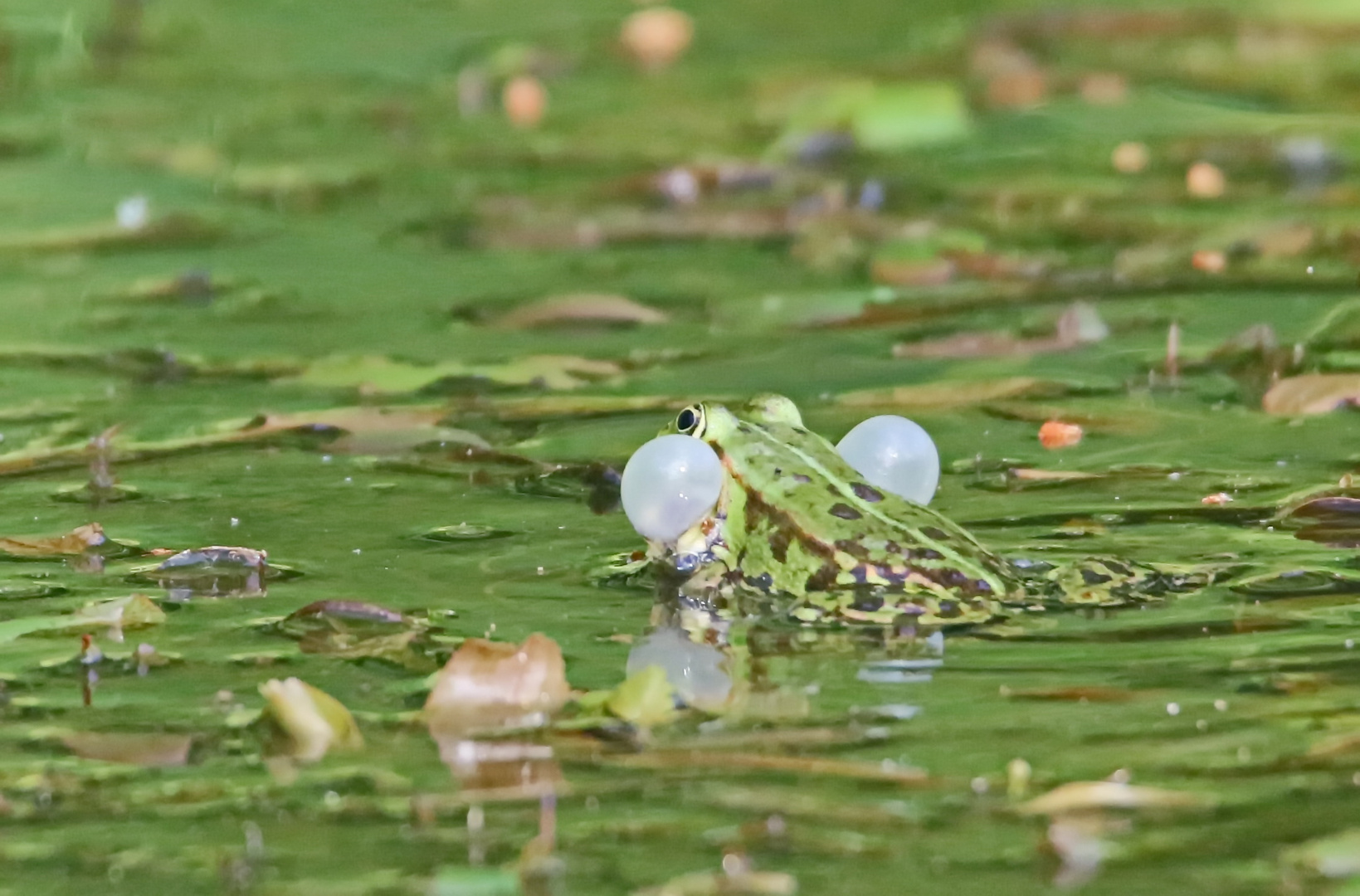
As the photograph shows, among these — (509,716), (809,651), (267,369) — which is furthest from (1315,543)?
(267,369)

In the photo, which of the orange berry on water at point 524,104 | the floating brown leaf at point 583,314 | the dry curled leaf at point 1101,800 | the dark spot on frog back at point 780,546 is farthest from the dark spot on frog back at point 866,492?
the orange berry on water at point 524,104

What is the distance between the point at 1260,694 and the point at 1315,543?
84cm

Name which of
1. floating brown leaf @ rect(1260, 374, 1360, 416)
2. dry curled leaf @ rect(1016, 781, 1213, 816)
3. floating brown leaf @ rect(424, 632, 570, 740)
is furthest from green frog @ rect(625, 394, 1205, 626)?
floating brown leaf @ rect(1260, 374, 1360, 416)

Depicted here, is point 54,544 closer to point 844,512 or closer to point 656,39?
point 844,512

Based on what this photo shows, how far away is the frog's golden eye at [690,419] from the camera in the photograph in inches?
158

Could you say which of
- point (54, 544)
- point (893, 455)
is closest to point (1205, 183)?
point (893, 455)

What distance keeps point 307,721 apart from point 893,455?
1.26 metres

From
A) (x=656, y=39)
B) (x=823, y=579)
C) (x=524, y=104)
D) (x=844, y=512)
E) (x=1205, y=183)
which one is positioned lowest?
(x=823, y=579)

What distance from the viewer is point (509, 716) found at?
3.25 m

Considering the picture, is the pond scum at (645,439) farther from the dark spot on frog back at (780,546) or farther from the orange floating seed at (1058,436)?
the dark spot on frog back at (780,546)

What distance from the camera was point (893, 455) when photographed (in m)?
4.02

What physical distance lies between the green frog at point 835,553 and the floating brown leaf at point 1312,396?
1.33 metres

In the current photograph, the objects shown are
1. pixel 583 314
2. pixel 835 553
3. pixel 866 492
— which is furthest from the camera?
pixel 583 314

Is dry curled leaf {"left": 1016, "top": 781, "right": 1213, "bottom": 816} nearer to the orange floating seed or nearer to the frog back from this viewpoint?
the frog back
